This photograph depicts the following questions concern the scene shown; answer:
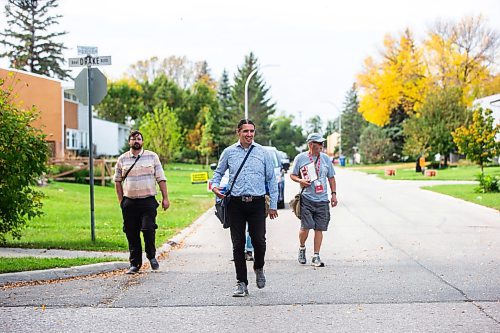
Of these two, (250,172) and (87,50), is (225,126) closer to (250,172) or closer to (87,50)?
(87,50)

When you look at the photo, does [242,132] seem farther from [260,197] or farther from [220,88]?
[220,88]

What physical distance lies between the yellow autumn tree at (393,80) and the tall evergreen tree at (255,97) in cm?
2410

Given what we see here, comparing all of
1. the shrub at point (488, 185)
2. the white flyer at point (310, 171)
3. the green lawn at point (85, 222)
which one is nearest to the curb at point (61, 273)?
the green lawn at point (85, 222)

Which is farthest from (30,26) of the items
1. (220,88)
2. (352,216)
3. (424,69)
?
(352,216)

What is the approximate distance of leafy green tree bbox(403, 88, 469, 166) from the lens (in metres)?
48.2

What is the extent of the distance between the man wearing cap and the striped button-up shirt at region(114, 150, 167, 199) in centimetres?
192

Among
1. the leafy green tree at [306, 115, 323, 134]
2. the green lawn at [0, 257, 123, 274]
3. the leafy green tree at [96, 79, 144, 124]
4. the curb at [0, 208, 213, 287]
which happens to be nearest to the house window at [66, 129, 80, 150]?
the leafy green tree at [96, 79, 144, 124]

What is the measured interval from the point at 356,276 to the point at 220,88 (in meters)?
101

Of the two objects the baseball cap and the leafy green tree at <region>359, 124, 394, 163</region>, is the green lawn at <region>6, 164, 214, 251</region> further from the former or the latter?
the leafy green tree at <region>359, 124, 394, 163</region>

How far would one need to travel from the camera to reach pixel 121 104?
8400 cm

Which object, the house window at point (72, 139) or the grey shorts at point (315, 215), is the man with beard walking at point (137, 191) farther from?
the house window at point (72, 139)

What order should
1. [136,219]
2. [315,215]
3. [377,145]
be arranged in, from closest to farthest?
[136,219]
[315,215]
[377,145]

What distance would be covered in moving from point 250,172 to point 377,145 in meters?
63.1

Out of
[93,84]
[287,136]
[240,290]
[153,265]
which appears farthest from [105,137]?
[287,136]
